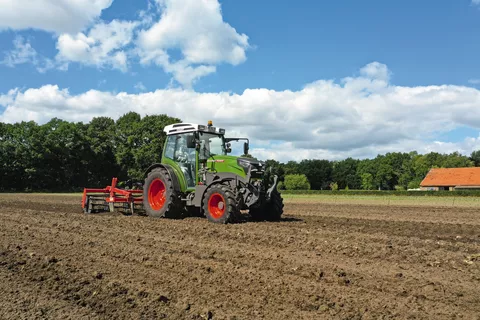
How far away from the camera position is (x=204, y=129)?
11.8 meters

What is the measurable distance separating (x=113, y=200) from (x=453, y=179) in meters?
63.4

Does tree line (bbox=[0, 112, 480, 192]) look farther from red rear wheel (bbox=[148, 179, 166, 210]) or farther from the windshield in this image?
the windshield

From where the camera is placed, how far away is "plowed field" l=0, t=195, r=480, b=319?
4230mm

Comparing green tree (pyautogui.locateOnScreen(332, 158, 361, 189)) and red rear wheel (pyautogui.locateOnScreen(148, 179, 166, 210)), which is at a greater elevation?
green tree (pyautogui.locateOnScreen(332, 158, 361, 189))

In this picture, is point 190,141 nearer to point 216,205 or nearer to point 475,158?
point 216,205

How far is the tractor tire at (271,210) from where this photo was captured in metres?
11.6

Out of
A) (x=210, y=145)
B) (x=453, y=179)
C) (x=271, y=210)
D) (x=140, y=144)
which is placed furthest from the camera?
(x=453, y=179)

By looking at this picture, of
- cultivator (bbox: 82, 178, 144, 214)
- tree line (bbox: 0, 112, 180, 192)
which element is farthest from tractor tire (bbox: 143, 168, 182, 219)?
tree line (bbox: 0, 112, 180, 192)

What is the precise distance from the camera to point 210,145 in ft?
39.4

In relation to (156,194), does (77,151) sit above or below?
above

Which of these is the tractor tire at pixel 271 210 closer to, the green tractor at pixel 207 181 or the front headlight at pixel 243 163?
the green tractor at pixel 207 181

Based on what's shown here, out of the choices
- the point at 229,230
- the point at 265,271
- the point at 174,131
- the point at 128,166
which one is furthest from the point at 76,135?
the point at 265,271

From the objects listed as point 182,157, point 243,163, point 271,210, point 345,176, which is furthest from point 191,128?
point 345,176

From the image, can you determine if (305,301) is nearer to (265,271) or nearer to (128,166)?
(265,271)
